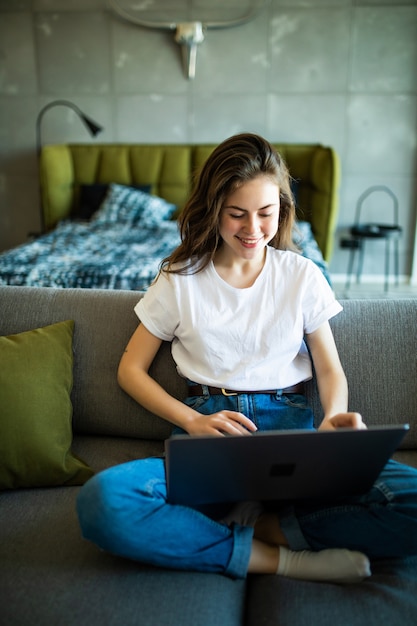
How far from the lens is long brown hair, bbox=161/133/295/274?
1240 millimetres

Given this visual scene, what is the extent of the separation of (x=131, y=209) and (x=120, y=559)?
121 inches

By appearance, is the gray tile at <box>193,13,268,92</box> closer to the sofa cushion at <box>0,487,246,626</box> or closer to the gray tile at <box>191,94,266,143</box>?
the gray tile at <box>191,94,266,143</box>

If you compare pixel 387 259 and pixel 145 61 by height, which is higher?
pixel 145 61

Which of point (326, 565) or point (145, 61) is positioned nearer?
point (326, 565)

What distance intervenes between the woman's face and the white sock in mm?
664

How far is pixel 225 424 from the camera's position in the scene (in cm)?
108

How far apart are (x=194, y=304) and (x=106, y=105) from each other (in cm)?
345

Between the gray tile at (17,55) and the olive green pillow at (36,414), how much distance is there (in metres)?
3.53

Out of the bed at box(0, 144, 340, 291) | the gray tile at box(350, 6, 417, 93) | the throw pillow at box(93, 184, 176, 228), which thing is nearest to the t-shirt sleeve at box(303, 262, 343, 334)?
the bed at box(0, 144, 340, 291)

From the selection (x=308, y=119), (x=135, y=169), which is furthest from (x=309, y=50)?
(x=135, y=169)

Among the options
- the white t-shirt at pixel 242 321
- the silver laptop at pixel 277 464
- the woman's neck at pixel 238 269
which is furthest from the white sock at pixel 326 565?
the woman's neck at pixel 238 269

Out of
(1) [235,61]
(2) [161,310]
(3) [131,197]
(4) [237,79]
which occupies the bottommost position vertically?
(2) [161,310]

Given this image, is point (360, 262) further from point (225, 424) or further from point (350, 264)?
point (225, 424)

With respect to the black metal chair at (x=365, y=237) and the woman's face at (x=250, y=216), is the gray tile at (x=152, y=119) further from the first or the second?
the woman's face at (x=250, y=216)
